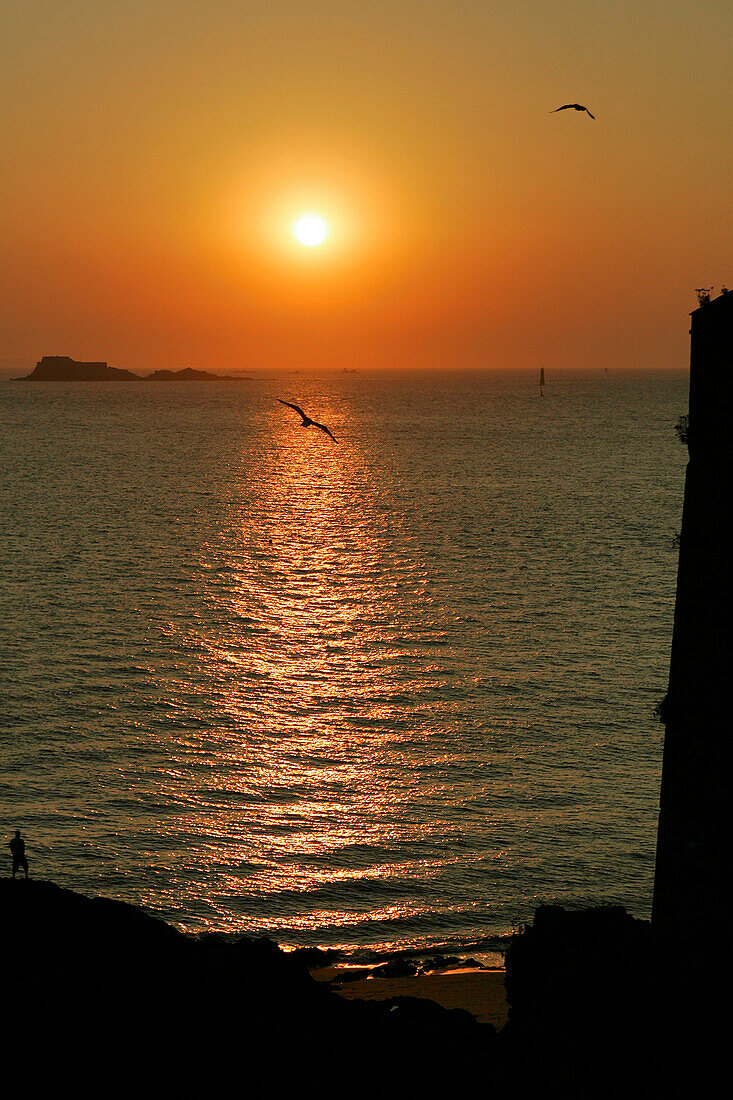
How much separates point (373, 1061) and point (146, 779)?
22.7 metres

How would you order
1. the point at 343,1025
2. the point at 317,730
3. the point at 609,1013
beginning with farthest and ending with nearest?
the point at 317,730, the point at 343,1025, the point at 609,1013

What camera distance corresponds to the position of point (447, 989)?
25.1 m

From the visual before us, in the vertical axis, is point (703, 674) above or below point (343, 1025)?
above

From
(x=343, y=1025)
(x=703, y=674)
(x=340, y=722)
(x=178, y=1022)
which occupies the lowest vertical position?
(x=343, y=1025)

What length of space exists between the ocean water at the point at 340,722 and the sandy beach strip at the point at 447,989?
2416 mm

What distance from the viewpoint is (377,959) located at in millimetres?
27688

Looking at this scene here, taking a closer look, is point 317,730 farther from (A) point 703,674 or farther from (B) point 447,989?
(A) point 703,674

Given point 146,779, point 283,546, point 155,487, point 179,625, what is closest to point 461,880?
point 146,779

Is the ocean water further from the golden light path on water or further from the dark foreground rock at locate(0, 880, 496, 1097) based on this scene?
the dark foreground rock at locate(0, 880, 496, 1097)

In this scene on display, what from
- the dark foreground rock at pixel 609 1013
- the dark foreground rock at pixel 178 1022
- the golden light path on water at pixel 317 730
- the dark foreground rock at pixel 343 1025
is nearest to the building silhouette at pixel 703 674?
the dark foreground rock at pixel 343 1025

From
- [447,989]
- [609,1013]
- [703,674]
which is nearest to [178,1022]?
[609,1013]

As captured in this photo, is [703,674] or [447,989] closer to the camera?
[703,674]

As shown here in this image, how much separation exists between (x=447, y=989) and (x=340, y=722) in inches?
752

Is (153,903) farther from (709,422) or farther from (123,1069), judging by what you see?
(709,422)
